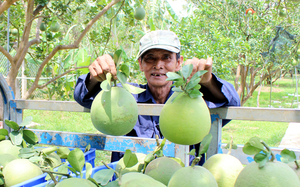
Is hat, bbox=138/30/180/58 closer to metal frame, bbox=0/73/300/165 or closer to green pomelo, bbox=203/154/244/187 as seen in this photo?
metal frame, bbox=0/73/300/165

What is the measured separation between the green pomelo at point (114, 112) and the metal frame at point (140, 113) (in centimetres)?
35

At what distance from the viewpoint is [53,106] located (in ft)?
4.74

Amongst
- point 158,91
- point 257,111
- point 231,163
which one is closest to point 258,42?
point 158,91

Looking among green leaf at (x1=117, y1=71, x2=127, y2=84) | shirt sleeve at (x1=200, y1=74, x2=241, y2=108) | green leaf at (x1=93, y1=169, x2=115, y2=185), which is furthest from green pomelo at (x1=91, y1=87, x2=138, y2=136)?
shirt sleeve at (x1=200, y1=74, x2=241, y2=108)

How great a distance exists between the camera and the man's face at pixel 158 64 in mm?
1777

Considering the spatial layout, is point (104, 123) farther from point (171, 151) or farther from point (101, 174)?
point (171, 151)

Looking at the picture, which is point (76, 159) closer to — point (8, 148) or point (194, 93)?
point (194, 93)

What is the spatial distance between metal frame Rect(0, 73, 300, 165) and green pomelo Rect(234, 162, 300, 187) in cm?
44

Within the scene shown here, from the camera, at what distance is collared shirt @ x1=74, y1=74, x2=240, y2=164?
131cm

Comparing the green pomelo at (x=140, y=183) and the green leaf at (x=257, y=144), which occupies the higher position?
the green leaf at (x=257, y=144)

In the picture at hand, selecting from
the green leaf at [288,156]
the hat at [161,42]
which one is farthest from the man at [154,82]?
the green leaf at [288,156]

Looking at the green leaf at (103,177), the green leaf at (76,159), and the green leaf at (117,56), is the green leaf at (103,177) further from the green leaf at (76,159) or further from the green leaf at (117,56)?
the green leaf at (117,56)

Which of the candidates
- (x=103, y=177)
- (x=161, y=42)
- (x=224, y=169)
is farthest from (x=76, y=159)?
(x=161, y=42)

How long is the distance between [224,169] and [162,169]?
0.18m
